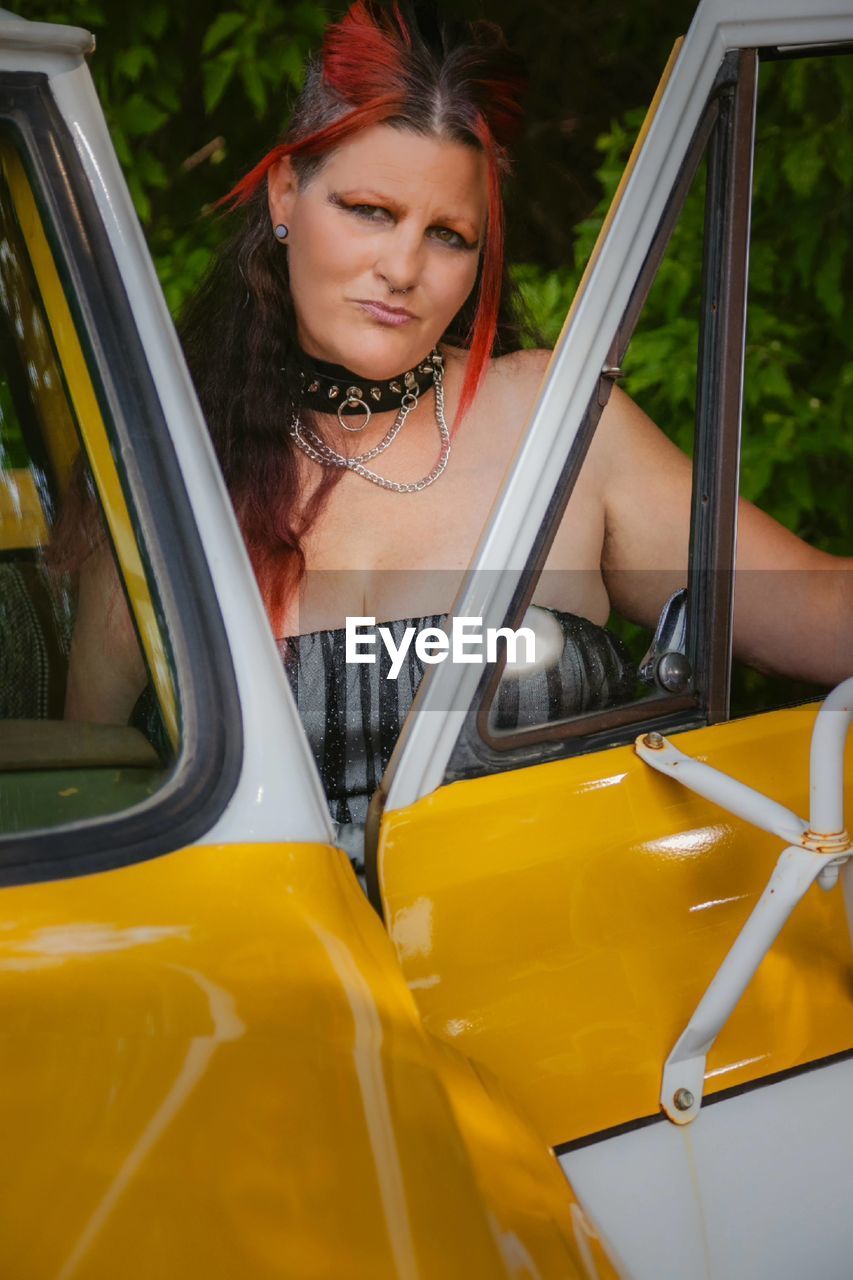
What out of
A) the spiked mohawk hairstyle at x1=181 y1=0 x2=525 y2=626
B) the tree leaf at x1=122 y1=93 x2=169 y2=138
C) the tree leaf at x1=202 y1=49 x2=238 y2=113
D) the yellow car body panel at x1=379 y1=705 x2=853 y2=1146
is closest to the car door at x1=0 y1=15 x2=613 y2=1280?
the yellow car body panel at x1=379 y1=705 x2=853 y2=1146

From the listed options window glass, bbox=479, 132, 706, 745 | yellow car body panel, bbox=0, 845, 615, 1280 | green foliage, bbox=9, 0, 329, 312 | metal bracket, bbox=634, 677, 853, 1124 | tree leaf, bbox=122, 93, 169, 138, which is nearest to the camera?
yellow car body panel, bbox=0, 845, 615, 1280

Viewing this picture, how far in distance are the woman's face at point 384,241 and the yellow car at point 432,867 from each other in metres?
0.49

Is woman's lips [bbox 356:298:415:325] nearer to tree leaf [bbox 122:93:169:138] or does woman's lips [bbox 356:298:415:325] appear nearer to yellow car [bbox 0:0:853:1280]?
yellow car [bbox 0:0:853:1280]

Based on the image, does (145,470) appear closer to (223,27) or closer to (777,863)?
(777,863)

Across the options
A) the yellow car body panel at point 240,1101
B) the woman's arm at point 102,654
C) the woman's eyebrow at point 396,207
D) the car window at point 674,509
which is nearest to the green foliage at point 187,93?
the woman's eyebrow at point 396,207

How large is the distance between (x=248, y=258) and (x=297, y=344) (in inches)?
6.7

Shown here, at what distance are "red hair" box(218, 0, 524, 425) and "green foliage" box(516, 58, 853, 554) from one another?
40cm

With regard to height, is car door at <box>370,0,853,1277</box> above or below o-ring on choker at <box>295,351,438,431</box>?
below

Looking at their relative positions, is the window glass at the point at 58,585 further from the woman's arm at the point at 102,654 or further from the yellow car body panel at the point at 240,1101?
the yellow car body panel at the point at 240,1101

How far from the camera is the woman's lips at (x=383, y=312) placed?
5.83 ft

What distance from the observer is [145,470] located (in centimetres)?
114

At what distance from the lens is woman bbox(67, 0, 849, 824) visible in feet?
5.32

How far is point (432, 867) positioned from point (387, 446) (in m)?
0.80

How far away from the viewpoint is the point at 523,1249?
80cm
